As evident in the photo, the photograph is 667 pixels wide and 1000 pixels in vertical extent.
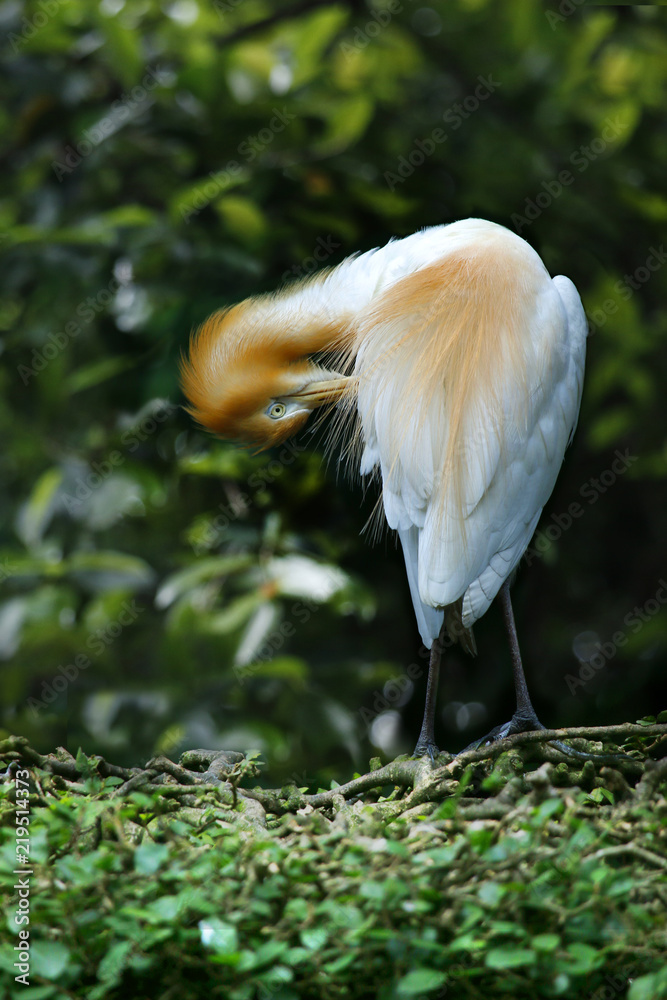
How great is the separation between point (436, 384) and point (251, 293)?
442 millimetres

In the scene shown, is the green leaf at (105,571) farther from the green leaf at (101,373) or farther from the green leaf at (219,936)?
the green leaf at (219,936)

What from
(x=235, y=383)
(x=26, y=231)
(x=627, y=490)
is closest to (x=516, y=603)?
(x=627, y=490)

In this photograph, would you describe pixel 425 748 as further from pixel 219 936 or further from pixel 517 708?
pixel 219 936

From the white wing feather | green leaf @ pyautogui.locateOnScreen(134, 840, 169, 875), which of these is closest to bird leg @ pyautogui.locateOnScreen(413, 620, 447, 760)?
the white wing feather

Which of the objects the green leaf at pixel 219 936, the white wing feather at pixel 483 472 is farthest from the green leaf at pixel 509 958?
the white wing feather at pixel 483 472

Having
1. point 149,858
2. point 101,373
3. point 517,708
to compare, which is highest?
point 149,858

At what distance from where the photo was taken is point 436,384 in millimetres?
1003

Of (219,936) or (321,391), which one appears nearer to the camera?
(219,936)

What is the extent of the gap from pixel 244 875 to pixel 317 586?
0.79 metres

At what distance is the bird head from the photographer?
1.08 meters

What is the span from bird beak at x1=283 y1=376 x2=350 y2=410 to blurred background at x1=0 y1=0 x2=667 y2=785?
22cm

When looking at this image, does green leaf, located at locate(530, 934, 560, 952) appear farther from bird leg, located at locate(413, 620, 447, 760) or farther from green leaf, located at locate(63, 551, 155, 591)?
green leaf, located at locate(63, 551, 155, 591)

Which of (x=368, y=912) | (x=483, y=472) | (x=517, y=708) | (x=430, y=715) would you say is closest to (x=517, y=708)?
(x=517, y=708)

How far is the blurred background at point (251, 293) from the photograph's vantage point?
1.30 meters
